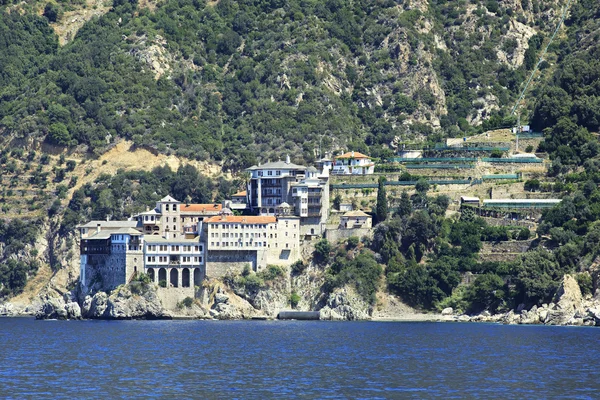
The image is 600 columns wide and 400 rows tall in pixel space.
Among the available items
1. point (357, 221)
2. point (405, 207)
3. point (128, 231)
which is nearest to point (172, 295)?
point (128, 231)

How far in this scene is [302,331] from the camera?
11800cm

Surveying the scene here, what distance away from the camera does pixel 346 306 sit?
427 ft

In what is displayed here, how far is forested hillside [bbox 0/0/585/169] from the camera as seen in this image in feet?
575

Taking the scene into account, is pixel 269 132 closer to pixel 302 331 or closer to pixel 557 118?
pixel 557 118

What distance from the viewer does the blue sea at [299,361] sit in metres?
79.4

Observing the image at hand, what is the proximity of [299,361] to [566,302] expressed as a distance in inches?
1359

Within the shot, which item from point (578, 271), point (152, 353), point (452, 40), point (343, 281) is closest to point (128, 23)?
point (452, 40)

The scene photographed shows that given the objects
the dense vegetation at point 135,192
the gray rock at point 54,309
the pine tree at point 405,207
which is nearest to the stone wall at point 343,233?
the pine tree at point 405,207

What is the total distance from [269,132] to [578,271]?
195ft

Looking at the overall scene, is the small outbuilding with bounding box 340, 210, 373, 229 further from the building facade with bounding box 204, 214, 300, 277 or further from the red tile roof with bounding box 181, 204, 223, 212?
the red tile roof with bounding box 181, 204, 223, 212

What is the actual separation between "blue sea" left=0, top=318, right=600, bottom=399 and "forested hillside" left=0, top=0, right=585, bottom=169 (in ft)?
171

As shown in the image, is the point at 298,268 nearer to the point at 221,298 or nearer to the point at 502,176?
the point at 221,298

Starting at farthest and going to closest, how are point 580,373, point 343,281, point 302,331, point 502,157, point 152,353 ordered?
point 502,157 → point 343,281 → point 302,331 → point 152,353 → point 580,373

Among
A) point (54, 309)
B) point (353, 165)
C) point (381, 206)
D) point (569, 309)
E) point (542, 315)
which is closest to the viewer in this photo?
point (569, 309)
